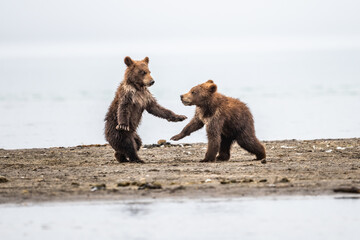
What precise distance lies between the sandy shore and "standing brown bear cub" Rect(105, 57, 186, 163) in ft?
0.90

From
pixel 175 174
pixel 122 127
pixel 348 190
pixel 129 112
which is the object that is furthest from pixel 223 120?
pixel 348 190

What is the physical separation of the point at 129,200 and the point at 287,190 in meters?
1.65

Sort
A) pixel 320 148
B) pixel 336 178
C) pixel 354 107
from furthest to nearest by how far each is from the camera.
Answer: pixel 354 107, pixel 320 148, pixel 336 178

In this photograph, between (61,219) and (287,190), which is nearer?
(61,219)

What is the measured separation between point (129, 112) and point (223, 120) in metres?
1.30

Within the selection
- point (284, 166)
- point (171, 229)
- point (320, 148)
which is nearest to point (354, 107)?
point (320, 148)

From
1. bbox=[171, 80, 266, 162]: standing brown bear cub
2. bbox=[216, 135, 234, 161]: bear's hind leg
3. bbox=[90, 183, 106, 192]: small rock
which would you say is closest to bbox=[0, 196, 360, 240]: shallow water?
bbox=[90, 183, 106, 192]: small rock

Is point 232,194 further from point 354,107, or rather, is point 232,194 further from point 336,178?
point 354,107

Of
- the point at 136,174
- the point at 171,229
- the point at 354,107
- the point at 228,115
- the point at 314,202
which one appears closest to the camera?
the point at 171,229

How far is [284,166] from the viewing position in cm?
1101

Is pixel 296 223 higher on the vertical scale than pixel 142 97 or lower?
lower

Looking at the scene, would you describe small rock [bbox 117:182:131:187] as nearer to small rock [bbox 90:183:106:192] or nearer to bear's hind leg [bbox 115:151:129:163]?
small rock [bbox 90:183:106:192]

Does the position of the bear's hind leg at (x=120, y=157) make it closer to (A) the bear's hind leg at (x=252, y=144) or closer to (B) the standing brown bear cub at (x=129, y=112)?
(B) the standing brown bear cub at (x=129, y=112)

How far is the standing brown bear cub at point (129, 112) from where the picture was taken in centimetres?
1210
